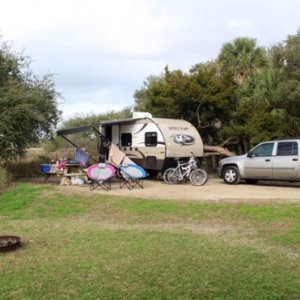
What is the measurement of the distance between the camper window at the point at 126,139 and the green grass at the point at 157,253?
784 cm

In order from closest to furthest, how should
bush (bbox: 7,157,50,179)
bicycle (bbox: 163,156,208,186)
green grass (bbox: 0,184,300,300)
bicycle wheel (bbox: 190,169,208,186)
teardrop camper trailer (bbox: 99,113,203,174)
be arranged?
1. green grass (bbox: 0,184,300,300)
2. bicycle wheel (bbox: 190,169,208,186)
3. bicycle (bbox: 163,156,208,186)
4. teardrop camper trailer (bbox: 99,113,203,174)
5. bush (bbox: 7,157,50,179)

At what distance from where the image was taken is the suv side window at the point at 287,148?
582 inches

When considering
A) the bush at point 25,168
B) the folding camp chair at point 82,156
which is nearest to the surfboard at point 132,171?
the folding camp chair at point 82,156

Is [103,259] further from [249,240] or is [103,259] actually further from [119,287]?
[249,240]

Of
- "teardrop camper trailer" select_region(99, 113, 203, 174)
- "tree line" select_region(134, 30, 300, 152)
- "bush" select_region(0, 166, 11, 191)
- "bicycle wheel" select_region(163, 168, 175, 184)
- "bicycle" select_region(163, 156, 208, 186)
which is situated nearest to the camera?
"bush" select_region(0, 166, 11, 191)

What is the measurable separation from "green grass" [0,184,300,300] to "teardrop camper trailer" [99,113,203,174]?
625 centimetres

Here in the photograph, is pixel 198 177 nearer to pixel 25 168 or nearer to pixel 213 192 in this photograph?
pixel 213 192

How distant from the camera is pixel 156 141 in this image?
58.9 ft

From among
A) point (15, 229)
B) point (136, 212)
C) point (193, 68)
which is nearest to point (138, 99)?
point (193, 68)

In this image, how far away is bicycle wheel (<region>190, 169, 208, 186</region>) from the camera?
53.6 ft

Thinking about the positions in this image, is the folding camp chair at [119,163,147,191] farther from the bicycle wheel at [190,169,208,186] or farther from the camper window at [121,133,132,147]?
the camper window at [121,133,132,147]

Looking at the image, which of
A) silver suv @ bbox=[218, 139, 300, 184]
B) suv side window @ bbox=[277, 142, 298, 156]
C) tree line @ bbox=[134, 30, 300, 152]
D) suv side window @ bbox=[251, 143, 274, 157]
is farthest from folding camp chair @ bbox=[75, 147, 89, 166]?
suv side window @ bbox=[277, 142, 298, 156]

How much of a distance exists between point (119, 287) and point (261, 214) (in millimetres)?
5664

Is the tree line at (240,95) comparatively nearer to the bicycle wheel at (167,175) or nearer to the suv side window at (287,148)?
the suv side window at (287,148)
